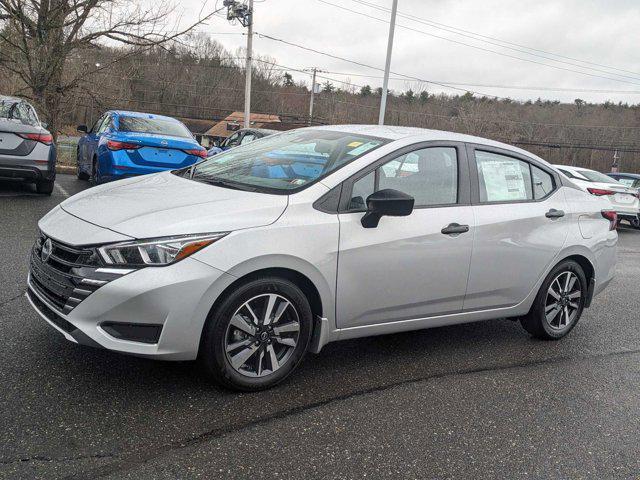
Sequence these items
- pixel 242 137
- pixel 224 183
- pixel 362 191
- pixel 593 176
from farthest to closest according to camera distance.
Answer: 1. pixel 242 137
2. pixel 593 176
3. pixel 224 183
4. pixel 362 191

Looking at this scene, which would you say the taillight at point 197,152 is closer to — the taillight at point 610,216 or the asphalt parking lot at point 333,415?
the asphalt parking lot at point 333,415

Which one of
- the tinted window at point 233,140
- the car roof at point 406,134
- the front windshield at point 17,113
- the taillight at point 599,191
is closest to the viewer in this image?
the car roof at point 406,134

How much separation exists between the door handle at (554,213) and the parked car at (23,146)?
7510 millimetres

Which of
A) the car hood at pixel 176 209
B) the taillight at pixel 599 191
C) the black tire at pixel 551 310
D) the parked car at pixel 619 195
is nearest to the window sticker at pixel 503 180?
the black tire at pixel 551 310

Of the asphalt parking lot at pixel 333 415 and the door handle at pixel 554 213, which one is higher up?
the door handle at pixel 554 213

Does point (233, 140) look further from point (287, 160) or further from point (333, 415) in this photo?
point (333, 415)

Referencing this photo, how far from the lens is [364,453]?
2.77 m

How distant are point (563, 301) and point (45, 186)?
844 centimetres

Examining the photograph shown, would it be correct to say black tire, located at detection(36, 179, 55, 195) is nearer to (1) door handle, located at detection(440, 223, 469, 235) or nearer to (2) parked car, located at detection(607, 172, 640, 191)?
(1) door handle, located at detection(440, 223, 469, 235)

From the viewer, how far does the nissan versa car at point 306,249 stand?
9.52 ft

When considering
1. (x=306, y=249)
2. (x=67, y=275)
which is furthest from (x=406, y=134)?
(x=67, y=275)

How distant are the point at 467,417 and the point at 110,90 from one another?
57.6 ft

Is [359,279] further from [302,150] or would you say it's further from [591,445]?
[591,445]

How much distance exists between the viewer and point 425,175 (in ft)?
12.9
